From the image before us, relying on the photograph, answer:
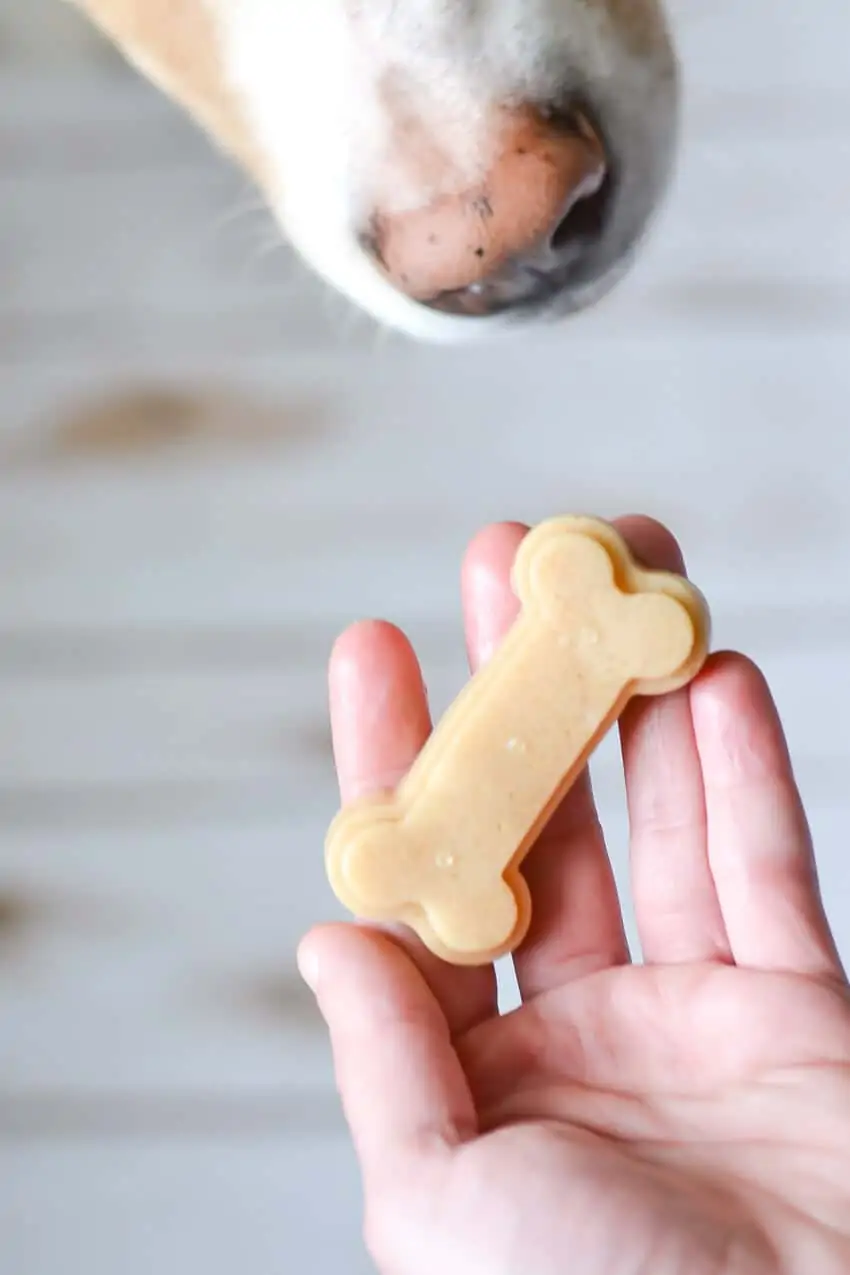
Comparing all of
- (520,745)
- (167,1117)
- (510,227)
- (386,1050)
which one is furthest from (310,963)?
(167,1117)

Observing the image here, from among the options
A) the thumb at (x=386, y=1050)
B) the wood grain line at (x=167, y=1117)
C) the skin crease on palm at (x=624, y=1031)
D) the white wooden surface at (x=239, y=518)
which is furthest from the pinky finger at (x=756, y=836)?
the wood grain line at (x=167, y=1117)

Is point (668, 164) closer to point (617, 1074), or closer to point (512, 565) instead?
point (512, 565)

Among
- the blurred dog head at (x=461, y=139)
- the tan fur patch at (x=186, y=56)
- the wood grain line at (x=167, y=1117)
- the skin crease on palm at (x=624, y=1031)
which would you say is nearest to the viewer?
the skin crease on palm at (x=624, y=1031)

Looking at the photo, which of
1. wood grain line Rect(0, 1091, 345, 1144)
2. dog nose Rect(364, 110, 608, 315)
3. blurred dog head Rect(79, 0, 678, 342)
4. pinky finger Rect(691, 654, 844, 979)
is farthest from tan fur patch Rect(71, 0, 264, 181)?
wood grain line Rect(0, 1091, 345, 1144)

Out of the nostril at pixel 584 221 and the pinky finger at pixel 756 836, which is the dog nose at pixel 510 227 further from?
the pinky finger at pixel 756 836

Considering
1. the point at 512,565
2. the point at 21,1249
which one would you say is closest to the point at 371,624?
the point at 512,565

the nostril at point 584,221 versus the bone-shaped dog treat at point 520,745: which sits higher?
the nostril at point 584,221

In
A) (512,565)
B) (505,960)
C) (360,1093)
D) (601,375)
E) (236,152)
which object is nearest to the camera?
(360,1093)
